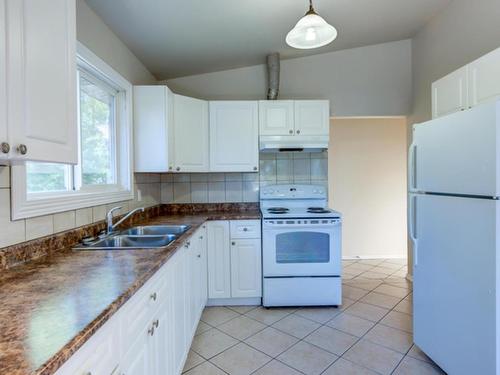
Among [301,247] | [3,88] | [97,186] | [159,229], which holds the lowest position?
[301,247]

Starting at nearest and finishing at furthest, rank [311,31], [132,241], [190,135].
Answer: [311,31], [132,241], [190,135]

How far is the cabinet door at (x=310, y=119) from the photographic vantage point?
3062mm

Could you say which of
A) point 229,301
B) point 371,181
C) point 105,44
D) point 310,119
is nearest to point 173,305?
point 229,301

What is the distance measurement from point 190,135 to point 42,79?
6.49 feet

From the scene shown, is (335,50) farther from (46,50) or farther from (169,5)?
(46,50)

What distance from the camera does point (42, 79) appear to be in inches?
39.5

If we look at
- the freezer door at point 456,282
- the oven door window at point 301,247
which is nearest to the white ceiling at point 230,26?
the freezer door at point 456,282

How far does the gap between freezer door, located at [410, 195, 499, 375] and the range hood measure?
125cm

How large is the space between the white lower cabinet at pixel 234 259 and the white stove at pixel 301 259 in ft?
0.32

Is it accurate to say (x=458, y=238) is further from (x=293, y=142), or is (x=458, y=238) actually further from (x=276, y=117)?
(x=276, y=117)

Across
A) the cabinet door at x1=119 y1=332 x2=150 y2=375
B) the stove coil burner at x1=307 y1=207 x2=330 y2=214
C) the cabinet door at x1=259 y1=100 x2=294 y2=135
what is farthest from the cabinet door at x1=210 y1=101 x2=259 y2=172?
the cabinet door at x1=119 y1=332 x2=150 y2=375

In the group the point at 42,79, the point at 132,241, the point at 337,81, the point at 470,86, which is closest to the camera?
the point at 42,79

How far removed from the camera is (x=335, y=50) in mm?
3408

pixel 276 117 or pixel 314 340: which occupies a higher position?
pixel 276 117
